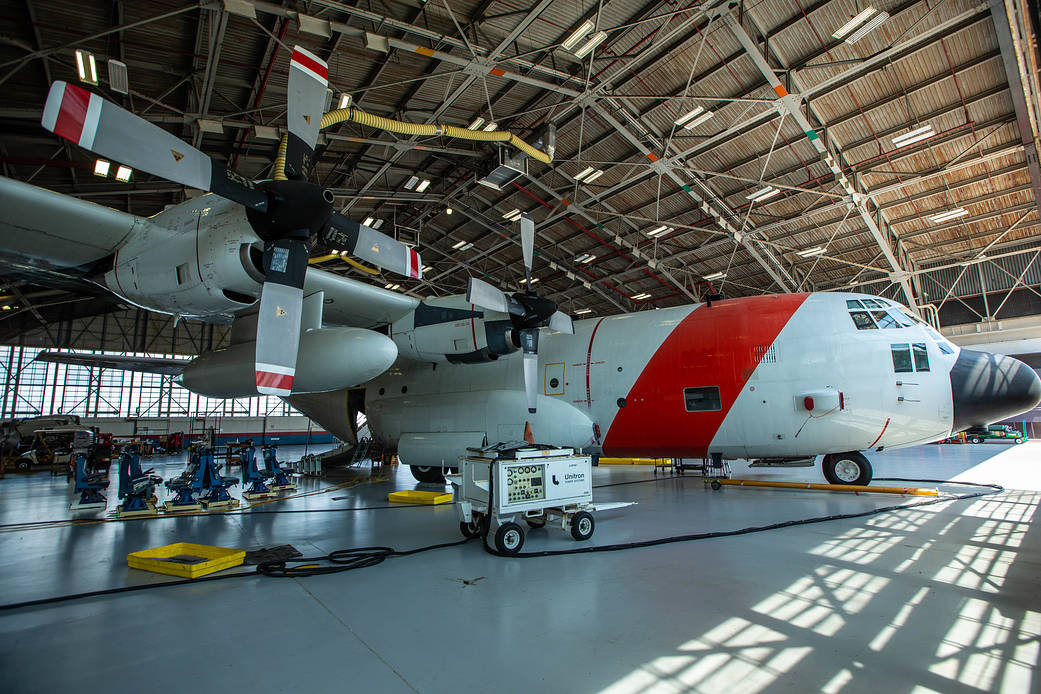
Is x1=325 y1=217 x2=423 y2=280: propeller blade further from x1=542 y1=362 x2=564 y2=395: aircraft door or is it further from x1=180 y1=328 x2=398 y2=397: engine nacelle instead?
x1=542 y1=362 x2=564 y2=395: aircraft door

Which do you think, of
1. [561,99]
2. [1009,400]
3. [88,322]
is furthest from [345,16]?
[88,322]

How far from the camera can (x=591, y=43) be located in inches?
421

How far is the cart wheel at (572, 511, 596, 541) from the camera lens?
5.83 metres

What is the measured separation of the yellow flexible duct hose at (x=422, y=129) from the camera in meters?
11.4

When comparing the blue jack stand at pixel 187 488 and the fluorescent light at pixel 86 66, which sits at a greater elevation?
the fluorescent light at pixel 86 66

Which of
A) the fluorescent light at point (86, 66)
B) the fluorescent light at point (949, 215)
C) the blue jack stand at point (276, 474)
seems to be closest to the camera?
the fluorescent light at point (86, 66)

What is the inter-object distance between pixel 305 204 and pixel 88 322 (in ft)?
125

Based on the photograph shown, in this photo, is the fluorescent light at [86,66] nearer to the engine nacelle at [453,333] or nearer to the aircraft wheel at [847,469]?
the engine nacelle at [453,333]

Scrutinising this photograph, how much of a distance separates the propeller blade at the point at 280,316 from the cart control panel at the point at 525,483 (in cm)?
273

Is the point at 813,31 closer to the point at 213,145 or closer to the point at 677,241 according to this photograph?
the point at 677,241

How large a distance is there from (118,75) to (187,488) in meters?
8.41

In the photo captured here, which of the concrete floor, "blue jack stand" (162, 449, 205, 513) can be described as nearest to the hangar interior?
the concrete floor

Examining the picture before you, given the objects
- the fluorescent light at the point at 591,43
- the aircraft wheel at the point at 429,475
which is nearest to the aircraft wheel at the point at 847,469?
the aircraft wheel at the point at 429,475

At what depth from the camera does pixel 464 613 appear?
3.63 metres
